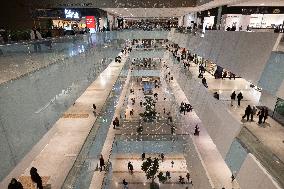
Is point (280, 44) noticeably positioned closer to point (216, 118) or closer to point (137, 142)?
point (216, 118)

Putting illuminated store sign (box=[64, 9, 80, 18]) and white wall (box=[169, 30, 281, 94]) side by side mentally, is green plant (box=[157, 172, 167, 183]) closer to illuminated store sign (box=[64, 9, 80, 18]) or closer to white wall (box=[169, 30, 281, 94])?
white wall (box=[169, 30, 281, 94])

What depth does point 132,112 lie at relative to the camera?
101 ft

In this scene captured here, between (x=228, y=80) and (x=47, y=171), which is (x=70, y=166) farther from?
(x=228, y=80)

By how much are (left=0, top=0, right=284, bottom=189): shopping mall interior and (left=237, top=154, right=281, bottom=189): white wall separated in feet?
0.10

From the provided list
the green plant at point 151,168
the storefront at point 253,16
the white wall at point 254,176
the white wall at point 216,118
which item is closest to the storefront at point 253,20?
the storefront at point 253,16

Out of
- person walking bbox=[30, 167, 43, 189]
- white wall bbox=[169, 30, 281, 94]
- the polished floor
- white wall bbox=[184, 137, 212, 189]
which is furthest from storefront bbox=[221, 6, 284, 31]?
person walking bbox=[30, 167, 43, 189]

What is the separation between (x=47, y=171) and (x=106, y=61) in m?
12.9

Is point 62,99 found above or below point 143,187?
above

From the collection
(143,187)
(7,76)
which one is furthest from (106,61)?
(7,76)

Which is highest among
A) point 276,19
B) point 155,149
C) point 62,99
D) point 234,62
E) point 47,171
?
point 276,19

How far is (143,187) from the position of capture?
2216cm

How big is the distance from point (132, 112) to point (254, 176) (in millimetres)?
23278

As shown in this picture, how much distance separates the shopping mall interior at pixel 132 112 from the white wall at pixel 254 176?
0.03 m

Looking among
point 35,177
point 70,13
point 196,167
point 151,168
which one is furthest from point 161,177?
point 70,13
